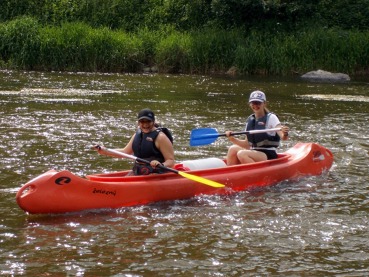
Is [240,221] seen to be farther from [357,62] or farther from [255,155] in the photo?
[357,62]

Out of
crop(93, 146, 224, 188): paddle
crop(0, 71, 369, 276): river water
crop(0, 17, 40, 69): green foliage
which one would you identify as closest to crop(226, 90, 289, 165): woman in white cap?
crop(0, 71, 369, 276): river water

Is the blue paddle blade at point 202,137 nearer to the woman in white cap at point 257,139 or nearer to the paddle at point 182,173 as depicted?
the woman in white cap at point 257,139

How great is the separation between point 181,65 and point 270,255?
16371mm

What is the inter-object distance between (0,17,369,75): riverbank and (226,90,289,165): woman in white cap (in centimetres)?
1278

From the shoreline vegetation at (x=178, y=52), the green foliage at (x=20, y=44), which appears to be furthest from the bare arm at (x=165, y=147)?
the green foliage at (x=20, y=44)

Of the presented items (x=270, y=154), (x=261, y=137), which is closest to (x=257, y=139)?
(x=261, y=137)

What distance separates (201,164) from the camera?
8.13 m

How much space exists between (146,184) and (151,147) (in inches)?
16.9

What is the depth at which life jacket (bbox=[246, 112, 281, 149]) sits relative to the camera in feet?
27.9

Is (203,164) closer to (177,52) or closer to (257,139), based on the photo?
(257,139)

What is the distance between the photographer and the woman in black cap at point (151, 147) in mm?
7476

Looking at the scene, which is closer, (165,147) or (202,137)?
(165,147)

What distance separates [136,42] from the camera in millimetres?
22562

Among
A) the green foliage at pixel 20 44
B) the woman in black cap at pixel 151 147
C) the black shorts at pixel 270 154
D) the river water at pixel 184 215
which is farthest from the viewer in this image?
the green foliage at pixel 20 44
